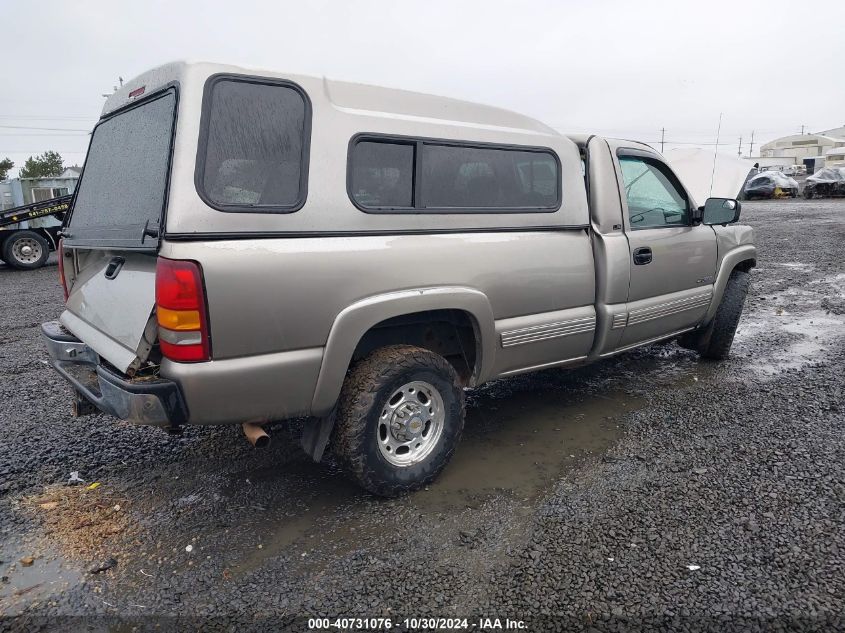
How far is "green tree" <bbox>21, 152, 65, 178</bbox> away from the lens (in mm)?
52647

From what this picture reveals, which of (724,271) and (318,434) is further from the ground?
(724,271)

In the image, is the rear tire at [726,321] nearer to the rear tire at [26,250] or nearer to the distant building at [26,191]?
the rear tire at [26,250]

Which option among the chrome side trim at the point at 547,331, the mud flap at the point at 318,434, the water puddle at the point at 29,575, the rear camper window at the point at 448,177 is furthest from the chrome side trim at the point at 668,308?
the water puddle at the point at 29,575

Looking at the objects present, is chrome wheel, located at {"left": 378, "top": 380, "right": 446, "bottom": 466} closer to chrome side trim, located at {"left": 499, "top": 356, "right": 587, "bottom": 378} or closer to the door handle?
chrome side trim, located at {"left": 499, "top": 356, "right": 587, "bottom": 378}

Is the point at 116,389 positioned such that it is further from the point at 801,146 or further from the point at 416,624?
the point at 801,146

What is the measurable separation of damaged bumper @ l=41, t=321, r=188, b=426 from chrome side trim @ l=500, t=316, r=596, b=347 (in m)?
1.79

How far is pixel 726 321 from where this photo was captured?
5348 mm

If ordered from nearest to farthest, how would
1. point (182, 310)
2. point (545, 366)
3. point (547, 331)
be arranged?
point (182, 310) < point (547, 331) < point (545, 366)

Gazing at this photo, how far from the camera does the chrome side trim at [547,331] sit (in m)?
3.53

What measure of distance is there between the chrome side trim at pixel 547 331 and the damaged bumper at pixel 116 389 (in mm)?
1791

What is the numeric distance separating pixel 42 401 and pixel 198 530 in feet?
8.45

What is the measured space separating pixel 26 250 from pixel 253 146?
13.1 meters

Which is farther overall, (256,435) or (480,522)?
(480,522)

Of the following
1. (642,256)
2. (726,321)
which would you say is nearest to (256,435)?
(642,256)
